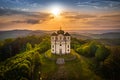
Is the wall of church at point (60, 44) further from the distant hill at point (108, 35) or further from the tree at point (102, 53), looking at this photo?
the tree at point (102, 53)

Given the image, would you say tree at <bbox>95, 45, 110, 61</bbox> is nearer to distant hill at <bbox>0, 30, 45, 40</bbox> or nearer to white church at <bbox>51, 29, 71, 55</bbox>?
white church at <bbox>51, 29, 71, 55</bbox>

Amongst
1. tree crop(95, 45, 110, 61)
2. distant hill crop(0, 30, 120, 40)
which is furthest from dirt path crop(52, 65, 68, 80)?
distant hill crop(0, 30, 120, 40)

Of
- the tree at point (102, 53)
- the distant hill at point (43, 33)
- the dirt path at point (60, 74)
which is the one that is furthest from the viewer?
the distant hill at point (43, 33)

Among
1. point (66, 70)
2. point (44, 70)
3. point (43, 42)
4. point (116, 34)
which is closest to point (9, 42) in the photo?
point (43, 42)

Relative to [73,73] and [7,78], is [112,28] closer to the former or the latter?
[73,73]

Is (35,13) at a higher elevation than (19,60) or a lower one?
higher

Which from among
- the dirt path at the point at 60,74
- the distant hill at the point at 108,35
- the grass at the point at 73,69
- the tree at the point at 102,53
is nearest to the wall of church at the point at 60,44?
the grass at the point at 73,69

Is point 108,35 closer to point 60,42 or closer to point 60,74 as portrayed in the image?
point 60,42
